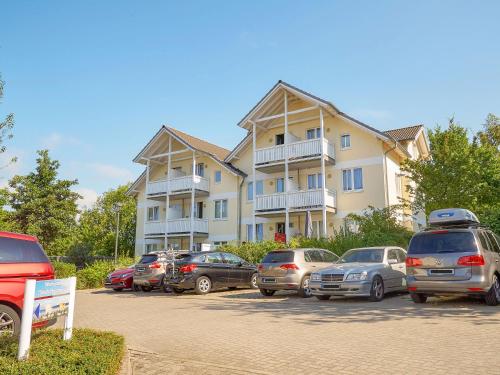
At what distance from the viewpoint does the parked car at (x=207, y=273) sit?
16.6 m

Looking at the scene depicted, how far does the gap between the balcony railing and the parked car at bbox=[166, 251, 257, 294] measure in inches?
451

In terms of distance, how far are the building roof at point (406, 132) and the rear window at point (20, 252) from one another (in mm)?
24691

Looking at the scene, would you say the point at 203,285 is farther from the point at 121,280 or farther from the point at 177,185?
the point at 177,185

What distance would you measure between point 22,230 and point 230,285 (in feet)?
91.9

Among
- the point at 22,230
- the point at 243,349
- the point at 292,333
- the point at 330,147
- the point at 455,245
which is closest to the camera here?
the point at 243,349

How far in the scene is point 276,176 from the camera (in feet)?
102

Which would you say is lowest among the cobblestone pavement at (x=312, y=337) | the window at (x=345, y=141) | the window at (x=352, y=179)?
the cobblestone pavement at (x=312, y=337)

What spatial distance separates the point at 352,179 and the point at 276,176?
575 cm

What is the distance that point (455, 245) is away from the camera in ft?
35.5

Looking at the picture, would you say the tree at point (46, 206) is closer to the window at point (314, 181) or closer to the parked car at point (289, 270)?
the window at point (314, 181)

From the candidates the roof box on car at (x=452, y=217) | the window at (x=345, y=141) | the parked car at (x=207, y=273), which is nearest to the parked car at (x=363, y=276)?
the roof box on car at (x=452, y=217)

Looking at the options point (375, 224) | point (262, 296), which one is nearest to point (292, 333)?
point (262, 296)

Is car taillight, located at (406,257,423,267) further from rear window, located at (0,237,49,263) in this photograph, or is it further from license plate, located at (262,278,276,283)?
rear window, located at (0,237,49,263)

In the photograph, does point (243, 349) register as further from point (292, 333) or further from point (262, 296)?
point (262, 296)
